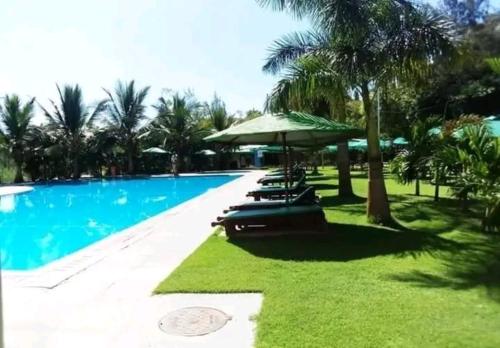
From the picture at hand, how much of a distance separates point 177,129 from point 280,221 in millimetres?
29122

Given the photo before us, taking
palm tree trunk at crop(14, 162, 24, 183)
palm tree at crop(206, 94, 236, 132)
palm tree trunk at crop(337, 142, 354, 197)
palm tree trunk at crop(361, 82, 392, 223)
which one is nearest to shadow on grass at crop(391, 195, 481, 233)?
palm tree trunk at crop(361, 82, 392, 223)

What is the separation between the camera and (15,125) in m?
30.4

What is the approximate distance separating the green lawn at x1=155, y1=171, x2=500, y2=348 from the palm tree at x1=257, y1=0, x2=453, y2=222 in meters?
1.87

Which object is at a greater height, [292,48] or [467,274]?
[292,48]

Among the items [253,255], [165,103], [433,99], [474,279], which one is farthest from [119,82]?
[474,279]

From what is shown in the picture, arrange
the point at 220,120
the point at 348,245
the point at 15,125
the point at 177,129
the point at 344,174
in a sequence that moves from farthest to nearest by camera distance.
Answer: the point at 220,120
the point at 177,129
the point at 15,125
the point at 344,174
the point at 348,245

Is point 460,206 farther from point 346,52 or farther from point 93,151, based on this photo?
point 93,151

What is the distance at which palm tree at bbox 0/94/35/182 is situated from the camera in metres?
30.3

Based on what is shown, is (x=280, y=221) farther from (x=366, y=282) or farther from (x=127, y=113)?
(x=127, y=113)

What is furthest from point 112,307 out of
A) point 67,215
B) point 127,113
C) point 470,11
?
point 470,11

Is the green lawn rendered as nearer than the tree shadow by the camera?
Yes

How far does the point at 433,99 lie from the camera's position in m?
35.6

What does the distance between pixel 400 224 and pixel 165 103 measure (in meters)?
33.1

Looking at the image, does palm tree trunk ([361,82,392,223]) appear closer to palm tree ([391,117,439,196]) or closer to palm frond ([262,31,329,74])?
palm frond ([262,31,329,74])
